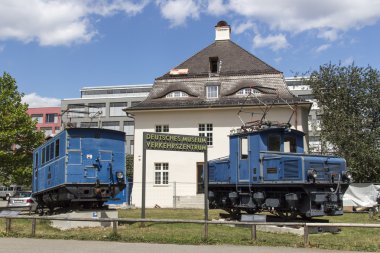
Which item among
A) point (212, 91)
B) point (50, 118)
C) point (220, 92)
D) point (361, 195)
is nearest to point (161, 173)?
point (212, 91)

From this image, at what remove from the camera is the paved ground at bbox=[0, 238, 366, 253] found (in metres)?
10.4

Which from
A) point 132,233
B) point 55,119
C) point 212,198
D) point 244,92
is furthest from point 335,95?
point 55,119

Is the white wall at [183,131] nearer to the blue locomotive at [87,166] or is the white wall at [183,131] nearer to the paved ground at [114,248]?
the blue locomotive at [87,166]

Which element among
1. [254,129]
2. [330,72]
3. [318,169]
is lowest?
[318,169]

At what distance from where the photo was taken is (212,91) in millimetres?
36000

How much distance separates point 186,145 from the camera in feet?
54.5

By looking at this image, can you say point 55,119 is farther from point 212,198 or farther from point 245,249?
point 245,249

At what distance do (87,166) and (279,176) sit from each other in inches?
267

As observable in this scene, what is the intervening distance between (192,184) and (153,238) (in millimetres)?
22062

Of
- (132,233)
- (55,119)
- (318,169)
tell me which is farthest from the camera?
(55,119)

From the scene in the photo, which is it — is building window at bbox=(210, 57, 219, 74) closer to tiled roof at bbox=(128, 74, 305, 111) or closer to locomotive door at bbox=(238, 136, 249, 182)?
tiled roof at bbox=(128, 74, 305, 111)

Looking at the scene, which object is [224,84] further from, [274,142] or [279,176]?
[279,176]

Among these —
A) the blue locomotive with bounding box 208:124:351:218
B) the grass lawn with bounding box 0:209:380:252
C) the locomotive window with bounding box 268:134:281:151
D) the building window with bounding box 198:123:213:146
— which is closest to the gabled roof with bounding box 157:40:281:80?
the building window with bounding box 198:123:213:146

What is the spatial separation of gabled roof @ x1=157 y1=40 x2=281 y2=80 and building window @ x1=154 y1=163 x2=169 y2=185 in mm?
7463
